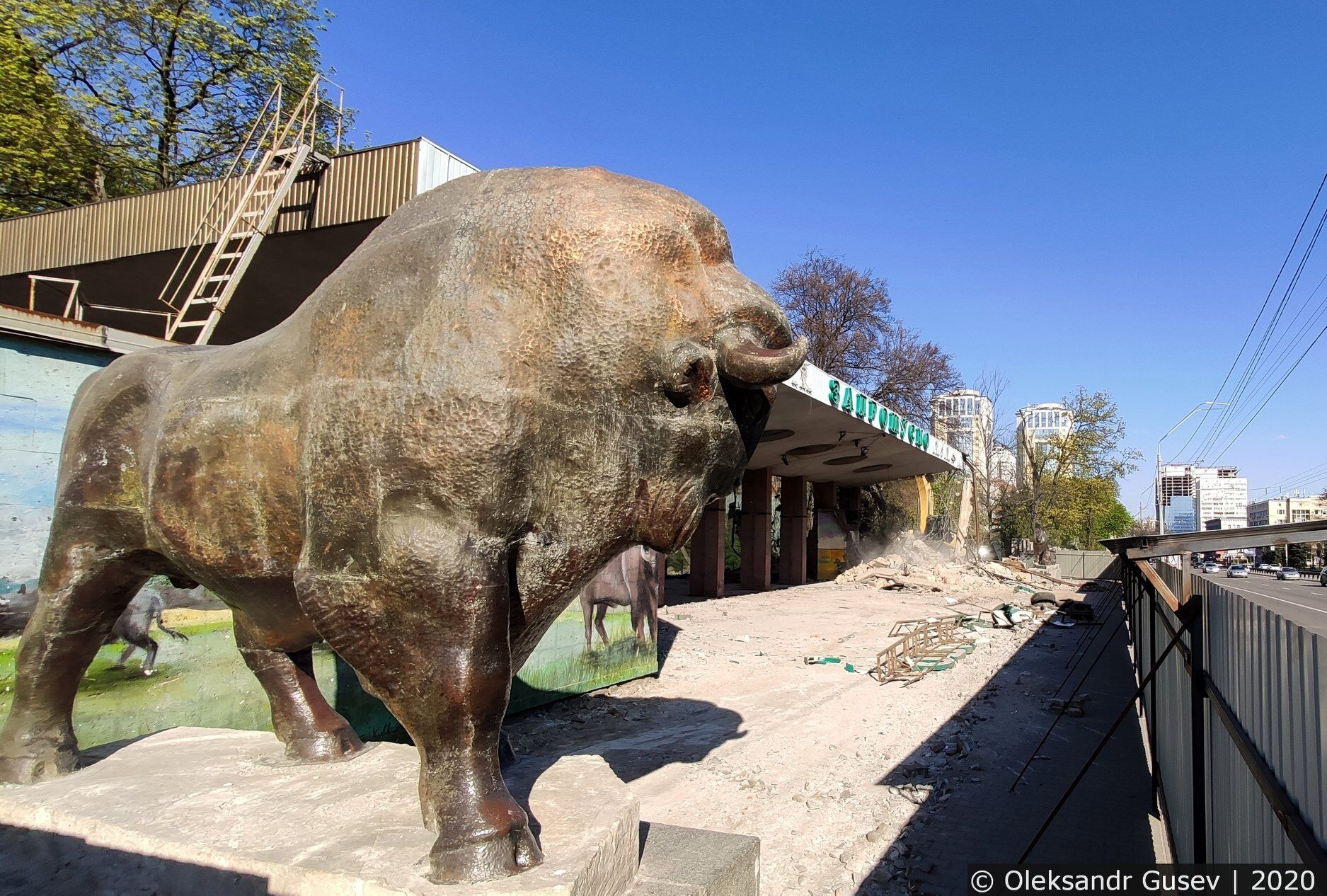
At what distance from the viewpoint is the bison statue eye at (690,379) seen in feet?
8.42

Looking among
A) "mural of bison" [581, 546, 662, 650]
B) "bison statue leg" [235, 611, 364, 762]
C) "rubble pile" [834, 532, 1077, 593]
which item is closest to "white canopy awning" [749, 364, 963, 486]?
"mural of bison" [581, 546, 662, 650]

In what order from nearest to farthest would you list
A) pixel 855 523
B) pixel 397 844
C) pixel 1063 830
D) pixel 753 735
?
pixel 397 844 < pixel 1063 830 < pixel 753 735 < pixel 855 523

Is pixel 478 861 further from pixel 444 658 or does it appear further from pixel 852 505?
pixel 852 505

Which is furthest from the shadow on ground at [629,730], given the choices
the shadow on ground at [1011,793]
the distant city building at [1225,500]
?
the distant city building at [1225,500]

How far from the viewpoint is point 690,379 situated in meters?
2.62

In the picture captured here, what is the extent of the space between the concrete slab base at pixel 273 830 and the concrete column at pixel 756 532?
19.6m

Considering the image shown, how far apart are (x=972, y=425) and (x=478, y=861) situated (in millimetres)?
42158

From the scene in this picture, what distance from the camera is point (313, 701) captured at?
3795 millimetres

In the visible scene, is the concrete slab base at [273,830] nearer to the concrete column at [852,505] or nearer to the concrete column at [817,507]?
the concrete column at [817,507]

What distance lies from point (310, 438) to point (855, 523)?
1233 inches

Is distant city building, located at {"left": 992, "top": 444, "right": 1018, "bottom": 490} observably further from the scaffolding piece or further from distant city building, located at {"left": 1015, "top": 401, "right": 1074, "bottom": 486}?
the scaffolding piece

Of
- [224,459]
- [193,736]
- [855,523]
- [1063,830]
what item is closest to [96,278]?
[193,736]

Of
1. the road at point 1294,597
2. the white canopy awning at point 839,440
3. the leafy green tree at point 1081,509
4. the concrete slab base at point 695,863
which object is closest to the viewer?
the concrete slab base at point 695,863

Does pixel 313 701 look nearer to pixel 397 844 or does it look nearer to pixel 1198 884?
pixel 397 844
